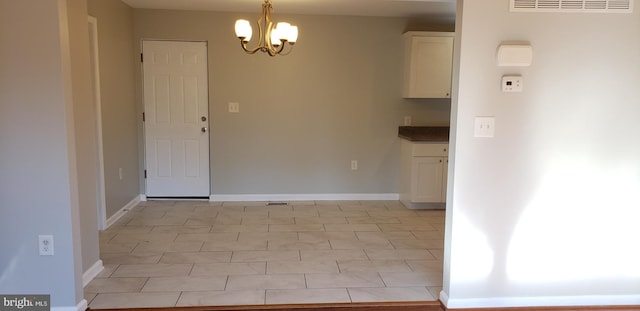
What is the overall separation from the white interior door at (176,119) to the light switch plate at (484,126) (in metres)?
3.62

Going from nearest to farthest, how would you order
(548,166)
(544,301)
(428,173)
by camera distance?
1. (548,166)
2. (544,301)
3. (428,173)

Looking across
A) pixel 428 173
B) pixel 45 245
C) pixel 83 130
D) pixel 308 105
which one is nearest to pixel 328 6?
Result: pixel 308 105

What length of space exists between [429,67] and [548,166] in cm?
284

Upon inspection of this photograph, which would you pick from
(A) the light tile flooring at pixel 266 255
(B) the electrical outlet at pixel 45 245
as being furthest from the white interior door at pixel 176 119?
(B) the electrical outlet at pixel 45 245

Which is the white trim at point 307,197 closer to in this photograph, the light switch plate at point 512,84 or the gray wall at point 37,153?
the gray wall at point 37,153

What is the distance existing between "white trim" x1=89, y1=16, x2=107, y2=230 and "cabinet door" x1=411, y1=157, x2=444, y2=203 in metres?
3.30

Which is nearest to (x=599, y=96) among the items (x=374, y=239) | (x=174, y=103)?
(x=374, y=239)

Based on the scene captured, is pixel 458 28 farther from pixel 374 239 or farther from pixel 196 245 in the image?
pixel 196 245

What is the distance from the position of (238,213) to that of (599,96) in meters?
3.63

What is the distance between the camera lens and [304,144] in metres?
5.55

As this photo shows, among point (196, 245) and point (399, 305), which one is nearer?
point (399, 305)

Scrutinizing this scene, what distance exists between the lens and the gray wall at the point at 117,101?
4.32 meters

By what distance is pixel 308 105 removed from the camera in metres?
5.48

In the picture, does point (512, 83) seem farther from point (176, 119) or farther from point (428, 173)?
point (176, 119)
